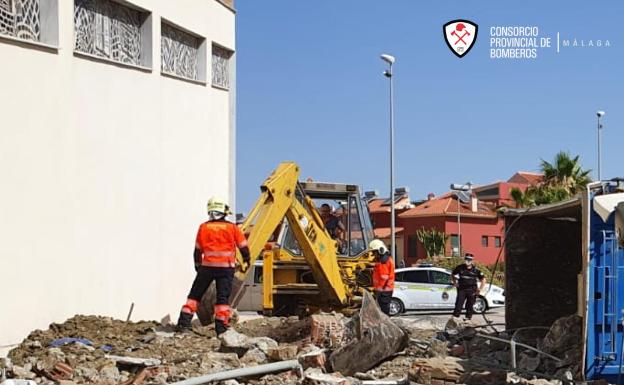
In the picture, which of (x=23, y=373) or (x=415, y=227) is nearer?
(x=23, y=373)

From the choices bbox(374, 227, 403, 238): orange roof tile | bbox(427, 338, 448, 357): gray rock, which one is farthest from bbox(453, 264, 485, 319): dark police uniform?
bbox(374, 227, 403, 238): orange roof tile

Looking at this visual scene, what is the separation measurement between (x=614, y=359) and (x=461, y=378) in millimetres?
1576

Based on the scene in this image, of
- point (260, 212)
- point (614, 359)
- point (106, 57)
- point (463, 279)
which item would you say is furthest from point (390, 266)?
point (614, 359)

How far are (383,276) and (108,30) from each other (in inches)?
241

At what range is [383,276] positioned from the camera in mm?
15875

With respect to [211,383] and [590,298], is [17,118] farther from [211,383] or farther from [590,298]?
[590,298]

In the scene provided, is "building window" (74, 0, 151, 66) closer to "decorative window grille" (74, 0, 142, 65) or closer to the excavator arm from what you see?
"decorative window grille" (74, 0, 142, 65)

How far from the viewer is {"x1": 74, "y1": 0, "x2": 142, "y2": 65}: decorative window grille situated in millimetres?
13172

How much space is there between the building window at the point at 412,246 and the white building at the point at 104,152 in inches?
1479

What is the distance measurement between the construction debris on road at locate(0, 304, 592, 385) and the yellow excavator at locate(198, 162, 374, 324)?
1692mm

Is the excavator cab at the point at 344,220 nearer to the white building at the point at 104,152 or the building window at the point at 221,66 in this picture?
the white building at the point at 104,152

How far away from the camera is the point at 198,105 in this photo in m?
16.5

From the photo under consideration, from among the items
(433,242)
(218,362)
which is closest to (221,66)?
(218,362)

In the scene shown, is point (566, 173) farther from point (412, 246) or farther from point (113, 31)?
point (113, 31)
